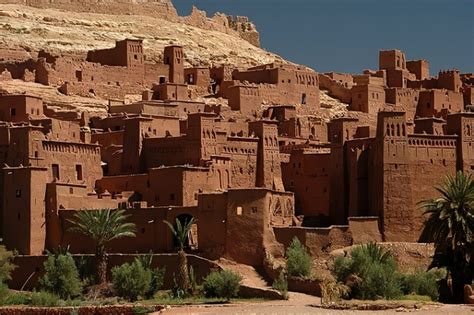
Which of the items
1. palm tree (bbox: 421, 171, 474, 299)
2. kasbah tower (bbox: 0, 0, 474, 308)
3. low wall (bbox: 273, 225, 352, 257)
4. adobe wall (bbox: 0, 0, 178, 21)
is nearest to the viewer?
palm tree (bbox: 421, 171, 474, 299)

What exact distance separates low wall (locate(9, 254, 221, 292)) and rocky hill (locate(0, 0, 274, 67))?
23992mm

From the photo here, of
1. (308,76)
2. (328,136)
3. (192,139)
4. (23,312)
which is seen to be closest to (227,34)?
(308,76)

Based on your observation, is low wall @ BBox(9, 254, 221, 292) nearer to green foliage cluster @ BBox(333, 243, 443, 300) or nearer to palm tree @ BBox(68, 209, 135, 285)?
palm tree @ BBox(68, 209, 135, 285)

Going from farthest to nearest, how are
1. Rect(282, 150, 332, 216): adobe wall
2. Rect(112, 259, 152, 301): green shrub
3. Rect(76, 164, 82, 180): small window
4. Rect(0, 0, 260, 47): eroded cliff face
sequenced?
Rect(0, 0, 260, 47): eroded cliff face → Rect(282, 150, 332, 216): adobe wall → Rect(76, 164, 82, 180): small window → Rect(112, 259, 152, 301): green shrub

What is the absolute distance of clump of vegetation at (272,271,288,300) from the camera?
150ft

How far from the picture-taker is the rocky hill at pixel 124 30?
257 ft

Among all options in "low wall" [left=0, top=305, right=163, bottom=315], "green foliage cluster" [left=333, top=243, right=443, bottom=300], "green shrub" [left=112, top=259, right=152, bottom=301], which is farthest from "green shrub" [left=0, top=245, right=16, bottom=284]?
"green foliage cluster" [left=333, top=243, right=443, bottom=300]

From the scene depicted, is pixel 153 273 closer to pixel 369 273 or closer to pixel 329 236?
pixel 329 236

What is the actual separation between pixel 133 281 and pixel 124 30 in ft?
133

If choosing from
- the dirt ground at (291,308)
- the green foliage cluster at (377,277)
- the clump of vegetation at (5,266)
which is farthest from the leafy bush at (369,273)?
the clump of vegetation at (5,266)

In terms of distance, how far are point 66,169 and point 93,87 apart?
14.0 m

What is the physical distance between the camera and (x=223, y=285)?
1823 inches

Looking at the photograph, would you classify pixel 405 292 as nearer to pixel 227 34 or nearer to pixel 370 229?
pixel 370 229

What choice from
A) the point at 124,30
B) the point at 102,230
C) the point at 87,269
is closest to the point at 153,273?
the point at 102,230
